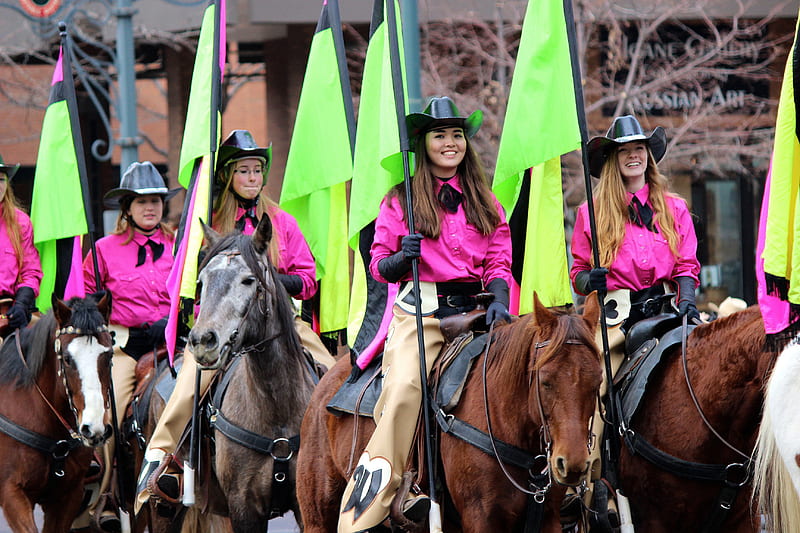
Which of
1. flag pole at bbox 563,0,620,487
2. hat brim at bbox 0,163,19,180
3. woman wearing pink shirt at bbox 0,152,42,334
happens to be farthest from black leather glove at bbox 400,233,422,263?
hat brim at bbox 0,163,19,180

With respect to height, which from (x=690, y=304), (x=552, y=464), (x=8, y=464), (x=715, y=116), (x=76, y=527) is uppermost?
(x=715, y=116)

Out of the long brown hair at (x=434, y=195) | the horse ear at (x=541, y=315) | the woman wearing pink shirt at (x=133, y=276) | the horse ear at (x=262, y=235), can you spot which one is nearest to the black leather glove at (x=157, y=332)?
the woman wearing pink shirt at (x=133, y=276)

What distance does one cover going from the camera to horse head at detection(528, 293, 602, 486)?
17.4 feet

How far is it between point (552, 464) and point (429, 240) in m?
1.88

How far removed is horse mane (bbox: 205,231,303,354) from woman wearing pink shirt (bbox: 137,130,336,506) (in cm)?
35

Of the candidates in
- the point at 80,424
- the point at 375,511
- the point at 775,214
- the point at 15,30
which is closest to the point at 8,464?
the point at 80,424

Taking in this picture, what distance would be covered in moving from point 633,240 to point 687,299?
1.58 feet

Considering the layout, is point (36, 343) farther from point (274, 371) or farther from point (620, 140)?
point (620, 140)

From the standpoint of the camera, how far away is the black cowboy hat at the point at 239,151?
28.3 feet

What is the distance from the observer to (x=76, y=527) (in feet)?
31.5

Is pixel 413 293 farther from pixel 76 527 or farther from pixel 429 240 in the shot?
pixel 76 527

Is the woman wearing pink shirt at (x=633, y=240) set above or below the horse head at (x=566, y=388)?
above

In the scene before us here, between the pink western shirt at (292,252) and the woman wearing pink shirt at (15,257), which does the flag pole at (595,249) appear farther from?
the woman wearing pink shirt at (15,257)

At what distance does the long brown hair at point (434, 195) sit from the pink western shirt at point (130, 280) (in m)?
3.05
